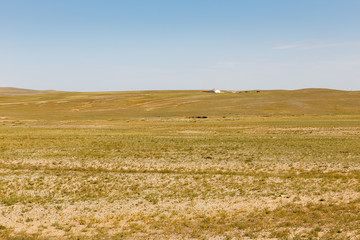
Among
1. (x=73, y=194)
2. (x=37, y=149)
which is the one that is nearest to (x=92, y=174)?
(x=73, y=194)

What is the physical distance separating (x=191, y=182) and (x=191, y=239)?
8.06 metres

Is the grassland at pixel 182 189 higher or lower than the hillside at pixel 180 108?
lower

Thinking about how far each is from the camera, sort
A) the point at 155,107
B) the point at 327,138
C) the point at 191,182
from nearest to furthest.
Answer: the point at 191,182
the point at 327,138
the point at 155,107

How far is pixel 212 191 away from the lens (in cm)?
1848

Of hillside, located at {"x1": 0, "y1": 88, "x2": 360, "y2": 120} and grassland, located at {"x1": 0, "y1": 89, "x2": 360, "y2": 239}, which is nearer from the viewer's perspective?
grassland, located at {"x1": 0, "y1": 89, "x2": 360, "y2": 239}

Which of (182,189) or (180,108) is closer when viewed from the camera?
(182,189)

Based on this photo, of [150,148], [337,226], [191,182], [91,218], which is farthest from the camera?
[150,148]

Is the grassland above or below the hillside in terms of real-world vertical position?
below

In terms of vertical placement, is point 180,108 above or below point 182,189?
above

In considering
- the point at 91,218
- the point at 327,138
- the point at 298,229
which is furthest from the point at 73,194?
the point at 327,138

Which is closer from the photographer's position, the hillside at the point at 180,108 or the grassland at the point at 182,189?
the grassland at the point at 182,189

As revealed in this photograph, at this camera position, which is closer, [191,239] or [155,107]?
[191,239]

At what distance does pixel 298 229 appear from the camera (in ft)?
43.3

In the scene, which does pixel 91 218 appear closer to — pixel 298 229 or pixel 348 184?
pixel 298 229
